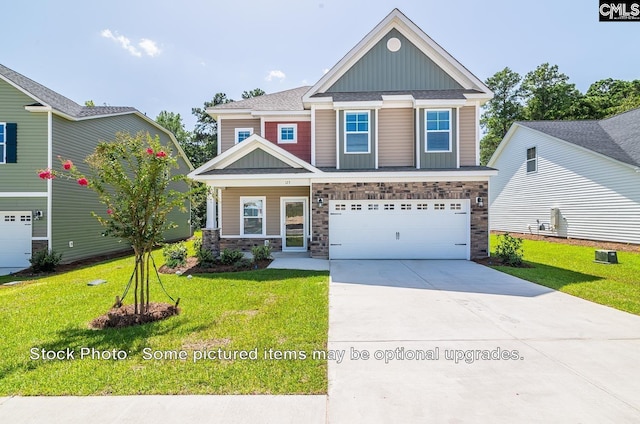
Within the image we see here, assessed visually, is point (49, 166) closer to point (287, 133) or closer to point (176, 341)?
point (287, 133)

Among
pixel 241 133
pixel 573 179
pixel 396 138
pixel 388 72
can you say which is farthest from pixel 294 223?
pixel 573 179

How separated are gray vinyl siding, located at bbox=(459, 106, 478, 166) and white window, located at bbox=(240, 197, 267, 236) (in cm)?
823

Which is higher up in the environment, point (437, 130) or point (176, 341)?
point (437, 130)

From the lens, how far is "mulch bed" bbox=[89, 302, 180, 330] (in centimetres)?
519

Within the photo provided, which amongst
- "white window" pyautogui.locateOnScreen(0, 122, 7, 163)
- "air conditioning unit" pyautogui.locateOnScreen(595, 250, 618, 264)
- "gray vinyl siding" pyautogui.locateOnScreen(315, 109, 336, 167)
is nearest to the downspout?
"white window" pyautogui.locateOnScreen(0, 122, 7, 163)

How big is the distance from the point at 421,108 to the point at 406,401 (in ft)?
35.8

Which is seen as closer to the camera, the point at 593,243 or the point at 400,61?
the point at 400,61

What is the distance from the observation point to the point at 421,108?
11891 millimetres

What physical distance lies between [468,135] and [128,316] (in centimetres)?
1228

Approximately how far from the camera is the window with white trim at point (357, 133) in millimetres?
11984

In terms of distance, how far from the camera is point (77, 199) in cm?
1327

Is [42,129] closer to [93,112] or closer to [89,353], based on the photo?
[93,112]

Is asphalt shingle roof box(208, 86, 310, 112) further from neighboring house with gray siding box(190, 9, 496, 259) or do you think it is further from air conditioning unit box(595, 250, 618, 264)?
air conditioning unit box(595, 250, 618, 264)

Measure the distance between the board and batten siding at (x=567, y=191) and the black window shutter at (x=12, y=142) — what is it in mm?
24325
